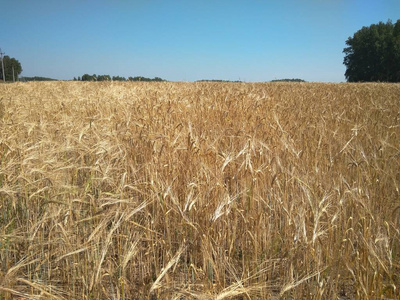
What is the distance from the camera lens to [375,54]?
171ft

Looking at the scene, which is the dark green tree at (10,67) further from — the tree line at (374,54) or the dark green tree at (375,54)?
the dark green tree at (375,54)

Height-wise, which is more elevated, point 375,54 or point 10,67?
point 10,67

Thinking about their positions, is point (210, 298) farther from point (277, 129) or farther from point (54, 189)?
point (277, 129)

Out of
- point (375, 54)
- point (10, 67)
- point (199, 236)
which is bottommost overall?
point (199, 236)

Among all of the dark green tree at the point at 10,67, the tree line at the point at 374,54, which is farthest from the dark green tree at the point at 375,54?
the dark green tree at the point at 10,67

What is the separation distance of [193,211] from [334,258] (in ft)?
2.93

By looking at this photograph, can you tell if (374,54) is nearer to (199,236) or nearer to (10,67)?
(199,236)

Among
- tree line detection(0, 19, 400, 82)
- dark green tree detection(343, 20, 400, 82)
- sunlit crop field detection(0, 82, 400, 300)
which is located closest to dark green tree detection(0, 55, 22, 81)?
tree line detection(0, 19, 400, 82)

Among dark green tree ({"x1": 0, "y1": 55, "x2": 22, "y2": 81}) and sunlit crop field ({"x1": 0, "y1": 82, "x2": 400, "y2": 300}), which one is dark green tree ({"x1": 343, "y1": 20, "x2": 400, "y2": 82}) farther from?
dark green tree ({"x1": 0, "y1": 55, "x2": 22, "y2": 81})

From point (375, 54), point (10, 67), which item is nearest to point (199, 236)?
point (375, 54)

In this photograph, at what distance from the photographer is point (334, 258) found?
150cm

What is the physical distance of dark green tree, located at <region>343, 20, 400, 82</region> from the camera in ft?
164

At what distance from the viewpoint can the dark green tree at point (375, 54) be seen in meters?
49.8

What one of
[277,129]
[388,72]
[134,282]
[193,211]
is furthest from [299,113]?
[388,72]
